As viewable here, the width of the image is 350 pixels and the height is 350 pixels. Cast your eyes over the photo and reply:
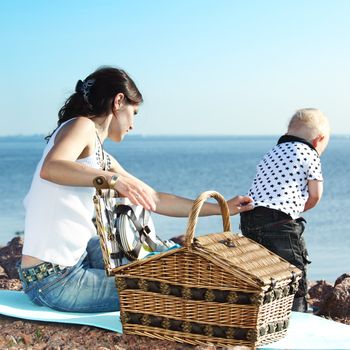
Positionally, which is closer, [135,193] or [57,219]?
[135,193]

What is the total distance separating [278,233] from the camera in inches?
231

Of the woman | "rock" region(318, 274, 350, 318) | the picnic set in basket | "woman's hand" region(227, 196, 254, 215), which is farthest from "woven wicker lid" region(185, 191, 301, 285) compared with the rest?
"rock" region(318, 274, 350, 318)

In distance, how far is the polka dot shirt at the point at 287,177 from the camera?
5.91 meters

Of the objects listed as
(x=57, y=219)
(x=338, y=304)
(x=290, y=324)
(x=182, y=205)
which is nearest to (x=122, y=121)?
(x=182, y=205)

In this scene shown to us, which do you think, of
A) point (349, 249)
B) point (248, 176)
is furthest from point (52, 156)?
point (248, 176)

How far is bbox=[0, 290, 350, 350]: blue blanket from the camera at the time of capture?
15.9ft

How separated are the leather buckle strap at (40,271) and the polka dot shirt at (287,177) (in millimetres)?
1497

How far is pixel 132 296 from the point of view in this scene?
4875 mm

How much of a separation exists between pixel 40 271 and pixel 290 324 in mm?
1504

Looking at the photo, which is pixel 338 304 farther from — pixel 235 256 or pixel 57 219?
pixel 57 219

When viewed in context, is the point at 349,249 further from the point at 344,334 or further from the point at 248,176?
the point at 248,176

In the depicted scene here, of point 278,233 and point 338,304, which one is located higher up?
point 278,233

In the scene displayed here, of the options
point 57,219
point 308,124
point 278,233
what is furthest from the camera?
point 308,124

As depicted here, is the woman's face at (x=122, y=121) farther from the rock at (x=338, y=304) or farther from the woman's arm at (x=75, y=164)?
the rock at (x=338, y=304)
